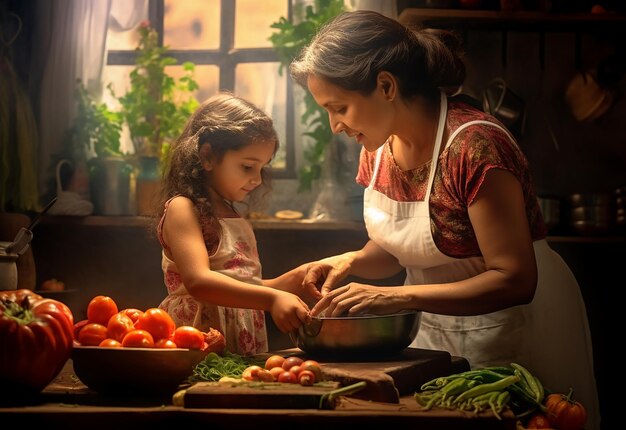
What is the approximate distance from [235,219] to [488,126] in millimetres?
888

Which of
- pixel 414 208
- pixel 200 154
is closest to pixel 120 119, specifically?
pixel 200 154

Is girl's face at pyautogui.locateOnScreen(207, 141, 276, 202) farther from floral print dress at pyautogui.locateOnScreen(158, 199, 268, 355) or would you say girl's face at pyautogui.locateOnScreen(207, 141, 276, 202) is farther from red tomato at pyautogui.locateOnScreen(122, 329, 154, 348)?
red tomato at pyautogui.locateOnScreen(122, 329, 154, 348)

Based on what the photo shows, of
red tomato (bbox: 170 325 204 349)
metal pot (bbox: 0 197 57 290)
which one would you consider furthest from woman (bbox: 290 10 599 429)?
metal pot (bbox: 0 197 57 290)

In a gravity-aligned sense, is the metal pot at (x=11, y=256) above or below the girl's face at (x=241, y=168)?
below

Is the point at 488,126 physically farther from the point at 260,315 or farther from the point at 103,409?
the point at 103,409

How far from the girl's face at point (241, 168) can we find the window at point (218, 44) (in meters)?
1.61

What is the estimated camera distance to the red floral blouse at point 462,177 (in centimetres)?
212

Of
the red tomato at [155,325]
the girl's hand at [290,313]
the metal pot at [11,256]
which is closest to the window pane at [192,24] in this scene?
the metal pot at [11,256]

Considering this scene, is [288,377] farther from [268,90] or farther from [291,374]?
[268,90]

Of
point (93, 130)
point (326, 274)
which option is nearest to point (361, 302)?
point (326, 274)

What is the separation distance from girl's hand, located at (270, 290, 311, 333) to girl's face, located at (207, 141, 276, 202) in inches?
21.8

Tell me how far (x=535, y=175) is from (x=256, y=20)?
1720 mm

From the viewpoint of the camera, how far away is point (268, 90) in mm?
4086

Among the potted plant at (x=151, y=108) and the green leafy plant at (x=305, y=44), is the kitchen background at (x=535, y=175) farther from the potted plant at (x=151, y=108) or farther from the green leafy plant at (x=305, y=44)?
the potted plant at (x=151, y=108)
